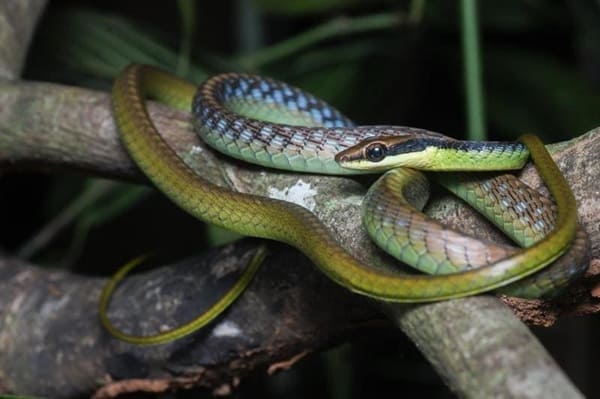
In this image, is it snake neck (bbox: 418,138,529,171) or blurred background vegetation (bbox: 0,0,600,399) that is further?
blurred background vegetation (bbox: 0,0,600,399)

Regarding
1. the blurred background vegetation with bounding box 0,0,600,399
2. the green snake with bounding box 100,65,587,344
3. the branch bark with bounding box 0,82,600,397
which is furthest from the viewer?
the blurred background vegetation with bounding box 0,0,600,399

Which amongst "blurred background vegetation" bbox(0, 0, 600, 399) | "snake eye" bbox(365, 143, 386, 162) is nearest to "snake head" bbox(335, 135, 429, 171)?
"snake eye" bbox(365, 143, 386, 162)

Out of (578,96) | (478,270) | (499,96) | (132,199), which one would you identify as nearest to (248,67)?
(132,199)

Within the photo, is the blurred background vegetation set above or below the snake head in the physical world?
below

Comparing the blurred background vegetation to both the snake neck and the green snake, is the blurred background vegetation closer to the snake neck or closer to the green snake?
the green snake

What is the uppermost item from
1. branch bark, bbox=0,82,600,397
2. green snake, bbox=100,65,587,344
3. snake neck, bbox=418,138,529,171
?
snake neck, bbox=418,138,529,171

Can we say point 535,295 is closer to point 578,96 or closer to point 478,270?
point 478,270
